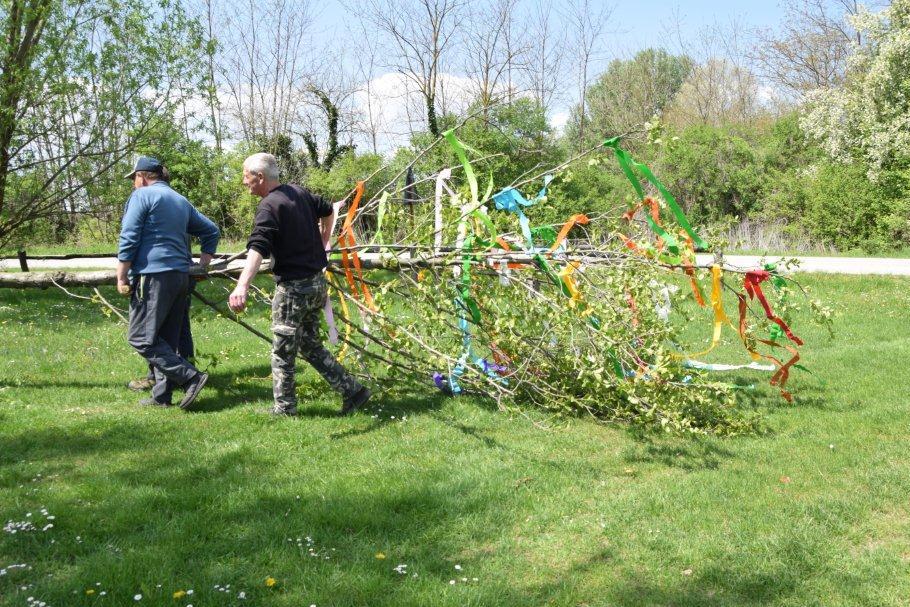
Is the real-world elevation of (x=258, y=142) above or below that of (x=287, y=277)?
above

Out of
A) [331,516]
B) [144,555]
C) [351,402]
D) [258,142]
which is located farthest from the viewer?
[258,142]

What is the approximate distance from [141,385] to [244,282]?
2.22 meters

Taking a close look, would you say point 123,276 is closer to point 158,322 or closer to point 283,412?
point 158,322

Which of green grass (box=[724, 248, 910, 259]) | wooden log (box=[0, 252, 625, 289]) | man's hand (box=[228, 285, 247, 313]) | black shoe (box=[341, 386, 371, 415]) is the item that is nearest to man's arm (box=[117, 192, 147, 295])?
wooden log (box=[0, 252, 625, 289])

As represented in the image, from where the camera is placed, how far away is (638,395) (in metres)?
5.46

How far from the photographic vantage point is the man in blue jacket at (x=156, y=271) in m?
5.80

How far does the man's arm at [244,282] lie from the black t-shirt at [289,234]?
0.05 metres

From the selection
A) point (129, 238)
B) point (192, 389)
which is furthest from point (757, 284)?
point (129, 238)

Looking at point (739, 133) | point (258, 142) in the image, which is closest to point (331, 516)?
point (258, 142)

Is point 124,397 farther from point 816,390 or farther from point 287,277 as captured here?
point 816,390

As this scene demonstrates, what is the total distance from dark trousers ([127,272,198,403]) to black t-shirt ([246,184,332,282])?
38.8 inches

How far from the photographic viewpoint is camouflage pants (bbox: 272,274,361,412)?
5.39m

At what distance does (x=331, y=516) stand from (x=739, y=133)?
24482 millimetres

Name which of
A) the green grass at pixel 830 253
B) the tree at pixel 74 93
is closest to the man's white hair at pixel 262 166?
the tree at pixel 74 93
